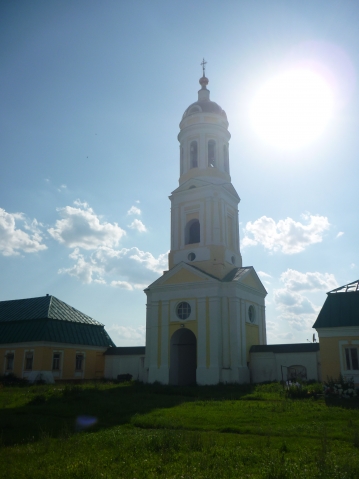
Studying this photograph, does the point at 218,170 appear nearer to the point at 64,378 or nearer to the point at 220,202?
the point at 220,202

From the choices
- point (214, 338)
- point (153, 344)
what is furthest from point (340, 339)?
point (153, 344)

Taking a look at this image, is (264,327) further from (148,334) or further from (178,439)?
(178,439)

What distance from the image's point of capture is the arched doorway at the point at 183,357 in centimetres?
2695

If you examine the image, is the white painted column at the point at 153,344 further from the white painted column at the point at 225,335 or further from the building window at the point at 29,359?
the building window at the point at 29,359

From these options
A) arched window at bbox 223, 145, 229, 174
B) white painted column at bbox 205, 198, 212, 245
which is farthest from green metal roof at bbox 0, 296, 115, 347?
arched window at bbox 223, 145, 229, 174

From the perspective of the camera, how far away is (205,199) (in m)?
29.4

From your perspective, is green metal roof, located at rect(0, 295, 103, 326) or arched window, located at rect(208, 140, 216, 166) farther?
green metal roof, located at rect(0, 295, 103, 326)

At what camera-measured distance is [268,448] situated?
9266 millimetres

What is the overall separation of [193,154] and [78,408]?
66.9 ft

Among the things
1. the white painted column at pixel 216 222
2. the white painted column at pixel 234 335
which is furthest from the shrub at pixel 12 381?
the white painted column at pixel 216 222

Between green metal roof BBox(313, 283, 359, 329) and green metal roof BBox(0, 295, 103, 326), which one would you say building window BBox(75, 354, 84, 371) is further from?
green metal roof BBox(313, 283, 359, 329)

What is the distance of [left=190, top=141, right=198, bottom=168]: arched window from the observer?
102 ft

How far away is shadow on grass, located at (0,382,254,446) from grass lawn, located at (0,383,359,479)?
0.12 ft

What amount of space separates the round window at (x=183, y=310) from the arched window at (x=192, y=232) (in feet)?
14.7
